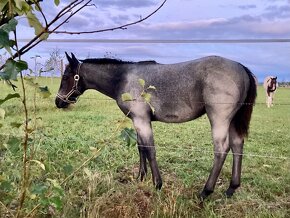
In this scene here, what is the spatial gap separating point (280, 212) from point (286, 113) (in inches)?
140

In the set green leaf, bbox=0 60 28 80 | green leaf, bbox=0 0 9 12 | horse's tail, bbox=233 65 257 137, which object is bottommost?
horse's tail, bbox=233 65 257 137

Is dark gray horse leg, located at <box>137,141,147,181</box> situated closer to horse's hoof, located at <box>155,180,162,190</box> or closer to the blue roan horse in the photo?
the blue roan horse

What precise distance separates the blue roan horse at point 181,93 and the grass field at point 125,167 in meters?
0.18

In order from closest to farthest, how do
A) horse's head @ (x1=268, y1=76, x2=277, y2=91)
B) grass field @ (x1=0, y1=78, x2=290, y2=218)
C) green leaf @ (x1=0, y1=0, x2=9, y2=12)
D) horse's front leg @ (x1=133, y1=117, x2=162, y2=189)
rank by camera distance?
green leaf @ (x1=0, y1=0, x2=9, y2=12) < grass field @ (x1=0, y1=78, x2=290, y2=218) < horse's front leg @ (x1=133, y1=117, x2=162, y2=189) < horse's head @ (x1=268, y1=76, x2=277, y2=91)

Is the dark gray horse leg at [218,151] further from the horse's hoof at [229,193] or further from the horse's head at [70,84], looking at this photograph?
the horse's head at [70,84]

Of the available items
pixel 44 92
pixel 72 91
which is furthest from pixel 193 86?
pixel 44 92

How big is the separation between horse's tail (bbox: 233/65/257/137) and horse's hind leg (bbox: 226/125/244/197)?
5cm

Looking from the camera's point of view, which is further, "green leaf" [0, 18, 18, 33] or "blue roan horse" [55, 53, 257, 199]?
"blue roan horse" [55, 53, 257, 199]

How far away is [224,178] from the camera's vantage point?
4391 millimetres

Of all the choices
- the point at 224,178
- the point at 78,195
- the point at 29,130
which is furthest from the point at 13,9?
the point at 224,178

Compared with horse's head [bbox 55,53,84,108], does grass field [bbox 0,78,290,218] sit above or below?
below

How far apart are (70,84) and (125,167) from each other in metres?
1.06

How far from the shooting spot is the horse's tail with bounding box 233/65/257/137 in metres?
3.79

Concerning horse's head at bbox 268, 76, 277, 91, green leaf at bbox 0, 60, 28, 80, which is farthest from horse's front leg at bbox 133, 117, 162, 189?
green leaf at bbox 0, 60, 28, 80
